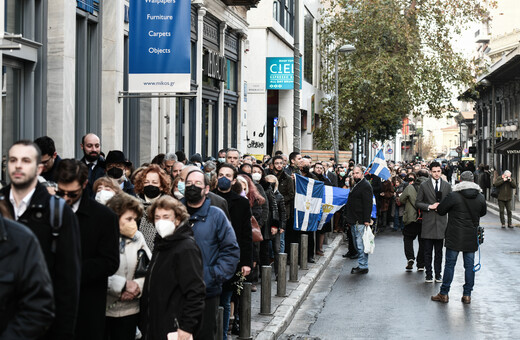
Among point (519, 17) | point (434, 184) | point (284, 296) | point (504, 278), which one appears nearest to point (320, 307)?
point (284, 296)

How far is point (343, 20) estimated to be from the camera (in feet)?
157

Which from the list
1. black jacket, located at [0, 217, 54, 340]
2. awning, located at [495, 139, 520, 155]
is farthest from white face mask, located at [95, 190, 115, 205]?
awning, located at [495, 139, 520, 155]

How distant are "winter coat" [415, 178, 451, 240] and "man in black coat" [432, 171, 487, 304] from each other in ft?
5.23

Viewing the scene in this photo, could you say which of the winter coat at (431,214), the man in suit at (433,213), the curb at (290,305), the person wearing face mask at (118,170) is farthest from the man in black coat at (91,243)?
the winter coat at (431,214)

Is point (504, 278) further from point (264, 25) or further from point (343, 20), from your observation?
point (343, 20)

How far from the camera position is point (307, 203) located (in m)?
16.7

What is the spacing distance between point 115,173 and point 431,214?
667 centimetres

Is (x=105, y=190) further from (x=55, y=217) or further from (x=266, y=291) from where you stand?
A: (x=266, y=291)

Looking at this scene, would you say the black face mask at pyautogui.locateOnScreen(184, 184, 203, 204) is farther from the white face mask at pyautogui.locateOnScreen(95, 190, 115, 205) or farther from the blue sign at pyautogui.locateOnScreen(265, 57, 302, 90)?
the blue sign at pyautogui.locateOnScreen(265, 57, 302, 90)

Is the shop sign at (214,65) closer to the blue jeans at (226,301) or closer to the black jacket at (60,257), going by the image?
the blue jeans at (226,301)

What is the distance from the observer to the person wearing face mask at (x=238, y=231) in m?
8.49

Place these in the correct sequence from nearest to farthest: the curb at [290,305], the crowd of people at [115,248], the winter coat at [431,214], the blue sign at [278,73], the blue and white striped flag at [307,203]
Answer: the crowd of people at [115,248] < the curb at [290,305] < the winter coat at [431,214] < the blue and white striped flag at [307,203] < the blue sign at [278,73]

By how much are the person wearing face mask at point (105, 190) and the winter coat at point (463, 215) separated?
6.69m

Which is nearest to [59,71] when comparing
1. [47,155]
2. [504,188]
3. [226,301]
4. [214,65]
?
[47,155]
